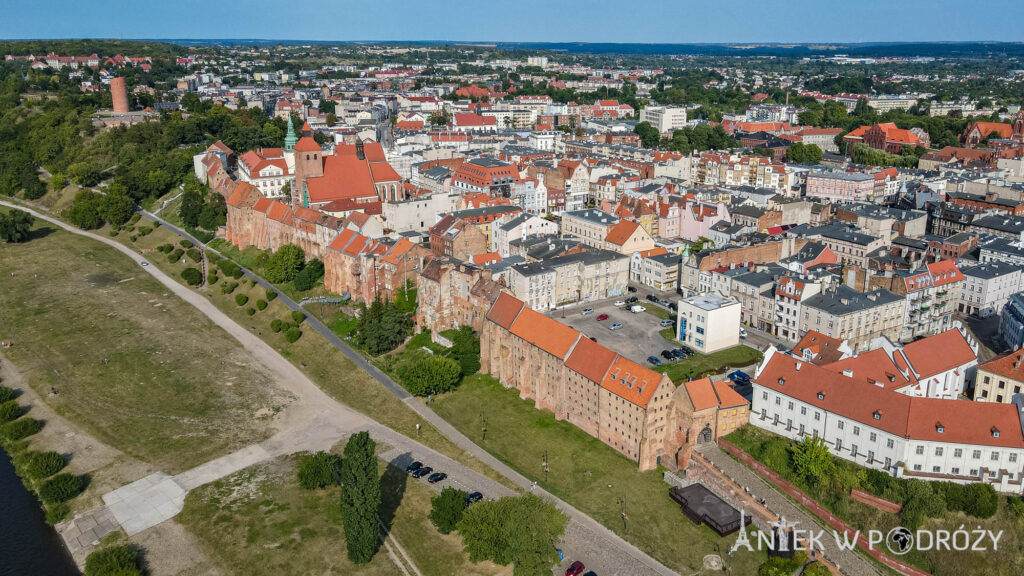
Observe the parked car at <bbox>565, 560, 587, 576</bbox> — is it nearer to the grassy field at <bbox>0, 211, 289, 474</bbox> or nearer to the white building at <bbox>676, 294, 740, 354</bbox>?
the grassy field at <bbox>0, 211, 289, 474</bbox>

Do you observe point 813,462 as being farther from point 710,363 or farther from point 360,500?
point 360,500

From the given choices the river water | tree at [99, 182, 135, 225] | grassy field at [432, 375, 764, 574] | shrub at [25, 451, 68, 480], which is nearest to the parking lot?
grassy field at [432, 375, 764, 574]

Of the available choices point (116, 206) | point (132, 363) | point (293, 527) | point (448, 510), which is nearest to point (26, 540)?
point (293, 527)

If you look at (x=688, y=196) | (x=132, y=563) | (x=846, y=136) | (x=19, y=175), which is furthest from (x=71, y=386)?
(x=846, y=136)

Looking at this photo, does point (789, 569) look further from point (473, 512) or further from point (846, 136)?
point (846, 136)

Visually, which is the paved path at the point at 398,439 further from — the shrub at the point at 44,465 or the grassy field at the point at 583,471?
the shrub at the point at 44,465

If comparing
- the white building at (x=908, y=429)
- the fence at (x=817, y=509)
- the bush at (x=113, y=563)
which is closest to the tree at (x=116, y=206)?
the bush at (x=113, y=563)
